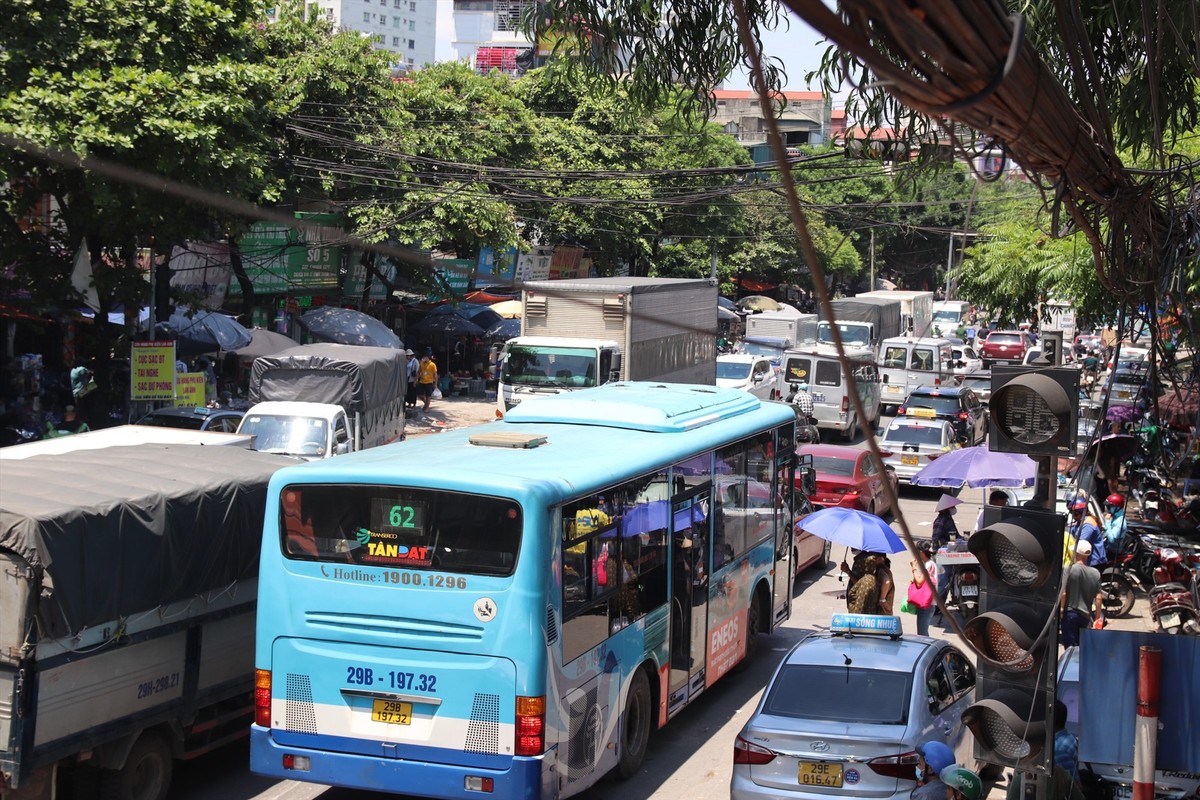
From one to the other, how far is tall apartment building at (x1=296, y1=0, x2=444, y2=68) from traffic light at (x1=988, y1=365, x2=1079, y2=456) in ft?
375

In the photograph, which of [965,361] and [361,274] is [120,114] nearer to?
[361,274]

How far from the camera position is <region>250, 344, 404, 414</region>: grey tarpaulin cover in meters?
21.4

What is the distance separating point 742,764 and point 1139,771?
3.46 metres

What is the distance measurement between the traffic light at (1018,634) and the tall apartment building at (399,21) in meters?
115

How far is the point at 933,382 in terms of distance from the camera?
36.8m

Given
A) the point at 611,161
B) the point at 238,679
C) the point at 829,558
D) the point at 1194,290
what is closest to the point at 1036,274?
the point at 829,558

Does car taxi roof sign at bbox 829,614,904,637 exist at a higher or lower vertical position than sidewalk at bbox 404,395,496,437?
higher

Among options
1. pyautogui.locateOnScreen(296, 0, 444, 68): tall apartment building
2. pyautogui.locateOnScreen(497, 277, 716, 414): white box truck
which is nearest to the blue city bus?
pyautogui.locateOnScreen(497, 277, 716, 414): white box truck

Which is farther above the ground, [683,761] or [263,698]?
[263,698]

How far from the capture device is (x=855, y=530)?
41.0ft

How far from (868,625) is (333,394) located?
1365 centimetres

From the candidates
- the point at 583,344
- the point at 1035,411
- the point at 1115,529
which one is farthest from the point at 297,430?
the point at 1035,411

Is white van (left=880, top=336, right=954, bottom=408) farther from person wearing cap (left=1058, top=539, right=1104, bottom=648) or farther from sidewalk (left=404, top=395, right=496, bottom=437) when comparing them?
person wearing cap (left=1058, top=539, right=1104, bottom=648)

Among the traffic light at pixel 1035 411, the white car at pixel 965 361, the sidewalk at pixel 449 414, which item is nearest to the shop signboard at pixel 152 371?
the sidewalk at pixel 449 414
